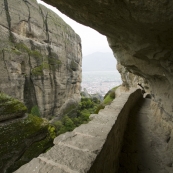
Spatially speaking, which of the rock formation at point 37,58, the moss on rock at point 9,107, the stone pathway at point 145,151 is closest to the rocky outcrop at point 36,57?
the rock formation at point 37,58

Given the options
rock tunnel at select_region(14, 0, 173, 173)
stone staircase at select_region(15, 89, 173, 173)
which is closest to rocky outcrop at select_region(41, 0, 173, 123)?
rock tunnel at select_region(14, 0, 173, 173)

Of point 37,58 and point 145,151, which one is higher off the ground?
point 37,58

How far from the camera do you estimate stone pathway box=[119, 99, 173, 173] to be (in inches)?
128

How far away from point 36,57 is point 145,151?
2473 centimetres

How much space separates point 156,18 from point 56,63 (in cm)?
2787

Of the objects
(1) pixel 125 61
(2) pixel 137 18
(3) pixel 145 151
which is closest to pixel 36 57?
(1) pixel 125 61

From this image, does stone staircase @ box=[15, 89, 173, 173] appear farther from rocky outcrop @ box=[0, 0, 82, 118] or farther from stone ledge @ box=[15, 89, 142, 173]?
rocky outcrop @ box=[0, 0, 82, 118]

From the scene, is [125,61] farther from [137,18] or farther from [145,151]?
[145,151]

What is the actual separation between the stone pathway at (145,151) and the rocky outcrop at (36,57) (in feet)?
68.4

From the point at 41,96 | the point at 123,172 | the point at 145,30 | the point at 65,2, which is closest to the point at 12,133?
the point at 123,172

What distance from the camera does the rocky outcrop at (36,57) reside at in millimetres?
21000

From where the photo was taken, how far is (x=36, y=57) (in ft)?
80.7

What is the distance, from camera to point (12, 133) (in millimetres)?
4461

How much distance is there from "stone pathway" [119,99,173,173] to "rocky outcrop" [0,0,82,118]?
2086 centimetres
